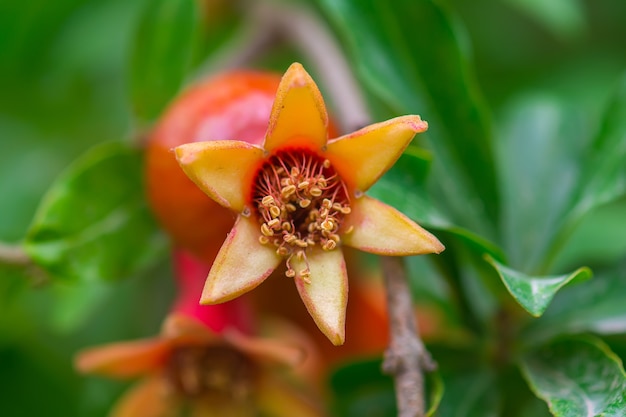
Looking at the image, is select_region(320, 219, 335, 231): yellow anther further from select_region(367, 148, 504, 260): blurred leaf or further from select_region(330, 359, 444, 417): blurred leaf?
select_region(330, 359, 444, 417): blurred leaf

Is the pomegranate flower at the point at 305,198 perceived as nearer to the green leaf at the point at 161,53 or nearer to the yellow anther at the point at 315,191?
the yellow anther at the point at 315,191

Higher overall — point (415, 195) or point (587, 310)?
point (415, 195)

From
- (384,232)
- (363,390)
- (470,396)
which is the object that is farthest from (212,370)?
(384,232)

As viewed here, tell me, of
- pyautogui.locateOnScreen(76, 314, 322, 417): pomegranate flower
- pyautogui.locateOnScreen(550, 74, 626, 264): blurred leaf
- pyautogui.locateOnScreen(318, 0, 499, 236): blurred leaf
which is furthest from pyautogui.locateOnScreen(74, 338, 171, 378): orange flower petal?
pyautogui.locateOnScreen(550, 74, 626, 264): blurred leaf

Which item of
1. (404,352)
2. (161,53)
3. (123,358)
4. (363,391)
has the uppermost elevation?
(161,53)

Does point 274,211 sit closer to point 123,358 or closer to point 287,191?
point 287,191
